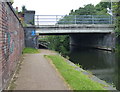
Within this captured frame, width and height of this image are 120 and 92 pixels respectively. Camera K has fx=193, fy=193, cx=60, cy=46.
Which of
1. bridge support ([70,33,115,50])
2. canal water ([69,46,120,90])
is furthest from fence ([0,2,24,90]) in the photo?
bridge support ([70,33,115,50])

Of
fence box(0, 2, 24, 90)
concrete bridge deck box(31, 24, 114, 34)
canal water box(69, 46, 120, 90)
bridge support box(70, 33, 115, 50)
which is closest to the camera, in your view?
fence box(0, 2, 24, 90)

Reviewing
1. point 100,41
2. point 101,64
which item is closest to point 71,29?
point 100,41

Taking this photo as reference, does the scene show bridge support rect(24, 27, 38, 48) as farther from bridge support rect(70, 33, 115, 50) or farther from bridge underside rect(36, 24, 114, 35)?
bridge support rect(70, 33, 115, 50)

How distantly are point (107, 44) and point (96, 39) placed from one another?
4.40 m

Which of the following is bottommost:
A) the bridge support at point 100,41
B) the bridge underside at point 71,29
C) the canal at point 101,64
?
the canal at point 101,64

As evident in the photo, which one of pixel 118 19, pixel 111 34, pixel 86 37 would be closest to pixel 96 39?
pixel 86 37

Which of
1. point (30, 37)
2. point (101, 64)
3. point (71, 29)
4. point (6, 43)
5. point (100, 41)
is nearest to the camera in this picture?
point (6, 43)

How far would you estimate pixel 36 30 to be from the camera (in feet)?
67.1

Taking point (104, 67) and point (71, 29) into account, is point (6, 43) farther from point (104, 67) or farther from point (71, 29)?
point (71, 29)

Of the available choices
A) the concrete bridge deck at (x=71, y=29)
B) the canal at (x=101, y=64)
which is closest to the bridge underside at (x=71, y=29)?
the concrete bridge deck at (x=71, y=29)

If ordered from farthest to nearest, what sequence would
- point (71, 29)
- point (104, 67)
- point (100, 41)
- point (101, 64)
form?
point (100, 41) < point (71, 29) < point (101, 64) < point (104, 67)

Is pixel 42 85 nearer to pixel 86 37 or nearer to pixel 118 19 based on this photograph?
pixel 118 19

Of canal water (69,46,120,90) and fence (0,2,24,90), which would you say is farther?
canal water (69,46,120,90)

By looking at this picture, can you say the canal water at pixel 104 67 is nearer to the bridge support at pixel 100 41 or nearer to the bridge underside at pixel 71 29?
the bridge underside at pixel 71 29
